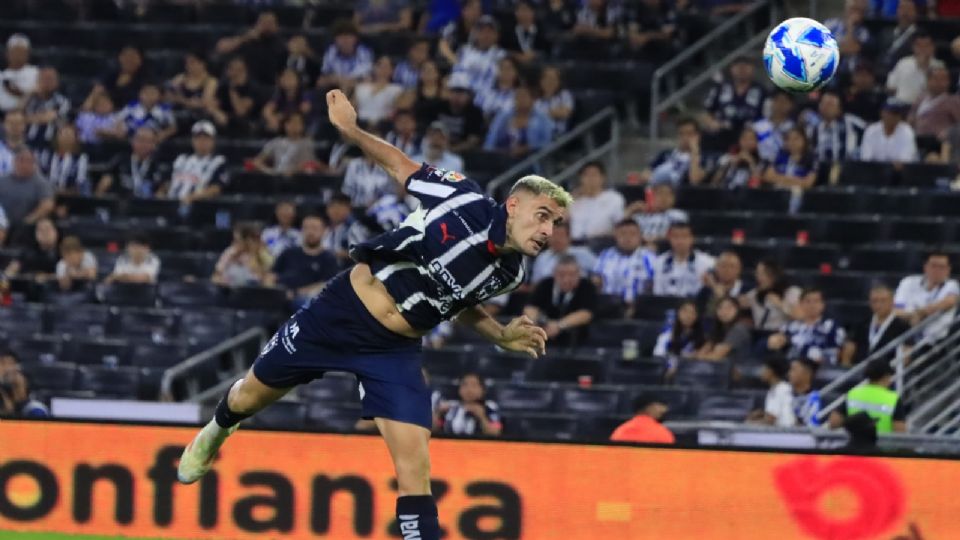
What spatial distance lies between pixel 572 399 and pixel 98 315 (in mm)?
4751

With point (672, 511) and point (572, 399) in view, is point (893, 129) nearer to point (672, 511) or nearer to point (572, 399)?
point (572, 399)

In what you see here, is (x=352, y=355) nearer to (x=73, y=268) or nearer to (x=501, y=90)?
(x=73, y=268)

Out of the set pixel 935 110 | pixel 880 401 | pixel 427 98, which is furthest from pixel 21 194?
pixel 880 401

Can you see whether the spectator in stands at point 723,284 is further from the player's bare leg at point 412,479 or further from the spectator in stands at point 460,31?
the player's bare leg at point 412,479

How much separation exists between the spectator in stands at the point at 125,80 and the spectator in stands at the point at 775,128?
6.88m

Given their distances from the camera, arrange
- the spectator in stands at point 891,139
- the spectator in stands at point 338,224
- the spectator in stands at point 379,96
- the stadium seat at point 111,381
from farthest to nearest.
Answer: the spectator in stands at point 379,96 < the spectator in stands at point 338,224 < the spectator in stands at point 891,139 < the stadium seat at point 111,381

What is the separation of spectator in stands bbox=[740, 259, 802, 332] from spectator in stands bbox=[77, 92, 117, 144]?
7.76 m

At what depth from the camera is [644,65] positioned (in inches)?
781

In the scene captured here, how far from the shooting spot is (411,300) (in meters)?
9.64

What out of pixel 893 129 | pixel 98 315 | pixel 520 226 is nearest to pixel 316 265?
pixel 98 315

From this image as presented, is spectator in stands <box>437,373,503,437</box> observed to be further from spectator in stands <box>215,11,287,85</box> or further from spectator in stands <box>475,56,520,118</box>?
spectator in stands <box>215,11,287,85</box>

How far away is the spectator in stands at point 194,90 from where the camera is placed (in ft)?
68.9

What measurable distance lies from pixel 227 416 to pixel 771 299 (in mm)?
6884

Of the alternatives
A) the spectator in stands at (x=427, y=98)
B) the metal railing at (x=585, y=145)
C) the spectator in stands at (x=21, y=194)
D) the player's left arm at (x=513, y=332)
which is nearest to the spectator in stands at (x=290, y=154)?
the spectator in stands at (x=427, y=98)
